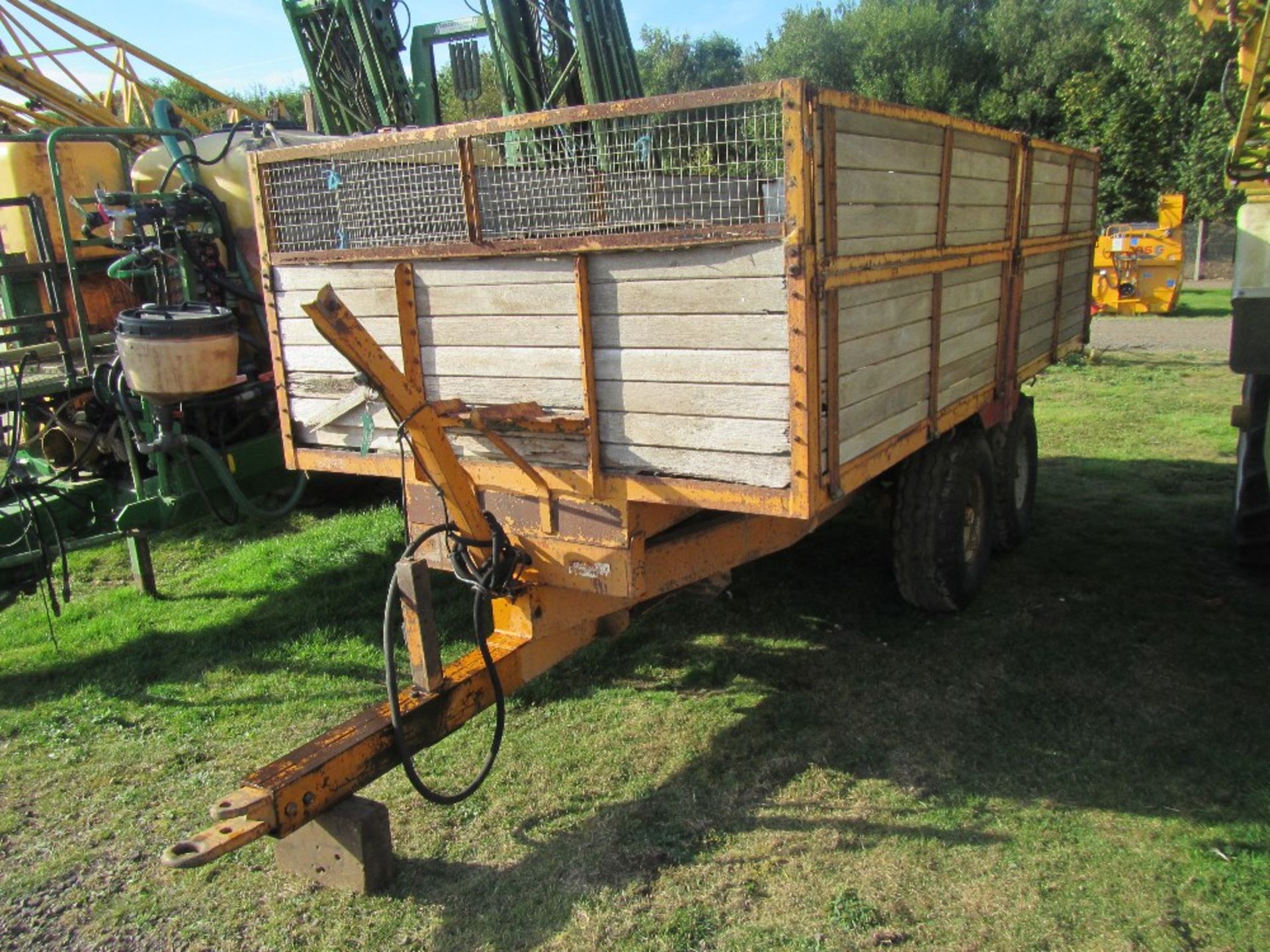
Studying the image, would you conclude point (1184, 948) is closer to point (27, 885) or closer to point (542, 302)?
point (542, 302)

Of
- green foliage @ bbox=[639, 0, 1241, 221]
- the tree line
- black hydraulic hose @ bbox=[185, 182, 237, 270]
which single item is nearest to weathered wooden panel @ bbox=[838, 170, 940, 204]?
black hydraulic hose @ bbox=[185, 182, 237, 270]

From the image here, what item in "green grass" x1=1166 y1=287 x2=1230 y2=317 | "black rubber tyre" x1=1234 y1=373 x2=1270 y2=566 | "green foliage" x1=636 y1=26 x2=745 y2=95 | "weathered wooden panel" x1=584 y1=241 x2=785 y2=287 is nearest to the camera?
"weathered wooden panel" x1=584 y1=241 x2=785 y2=287

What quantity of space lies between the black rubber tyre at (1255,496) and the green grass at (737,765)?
0.18 meters

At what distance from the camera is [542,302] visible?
3295 millimetres

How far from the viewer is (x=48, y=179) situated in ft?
18.0

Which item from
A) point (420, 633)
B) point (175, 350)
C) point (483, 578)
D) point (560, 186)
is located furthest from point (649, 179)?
point (175, 350)

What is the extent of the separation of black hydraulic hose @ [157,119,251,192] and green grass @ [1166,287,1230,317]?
17467 mm

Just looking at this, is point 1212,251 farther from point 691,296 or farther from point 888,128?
point 691,296

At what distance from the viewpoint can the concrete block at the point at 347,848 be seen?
3.09 meters

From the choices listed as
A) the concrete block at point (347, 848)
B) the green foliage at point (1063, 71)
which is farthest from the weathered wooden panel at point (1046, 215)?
the green foliage at point (1063, 71)

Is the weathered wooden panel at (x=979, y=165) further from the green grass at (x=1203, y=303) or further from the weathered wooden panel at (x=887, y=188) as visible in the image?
the green grass at (x=1203, y=303)

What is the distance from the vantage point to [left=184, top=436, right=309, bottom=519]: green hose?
5.02m

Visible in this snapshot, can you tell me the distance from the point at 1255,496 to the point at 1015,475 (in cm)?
127

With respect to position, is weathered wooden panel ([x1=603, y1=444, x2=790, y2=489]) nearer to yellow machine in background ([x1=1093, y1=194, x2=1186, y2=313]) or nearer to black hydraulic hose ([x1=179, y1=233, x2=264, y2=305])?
black hydraulic hose ([x1=179, y1=233, x2=264, y2=305])
